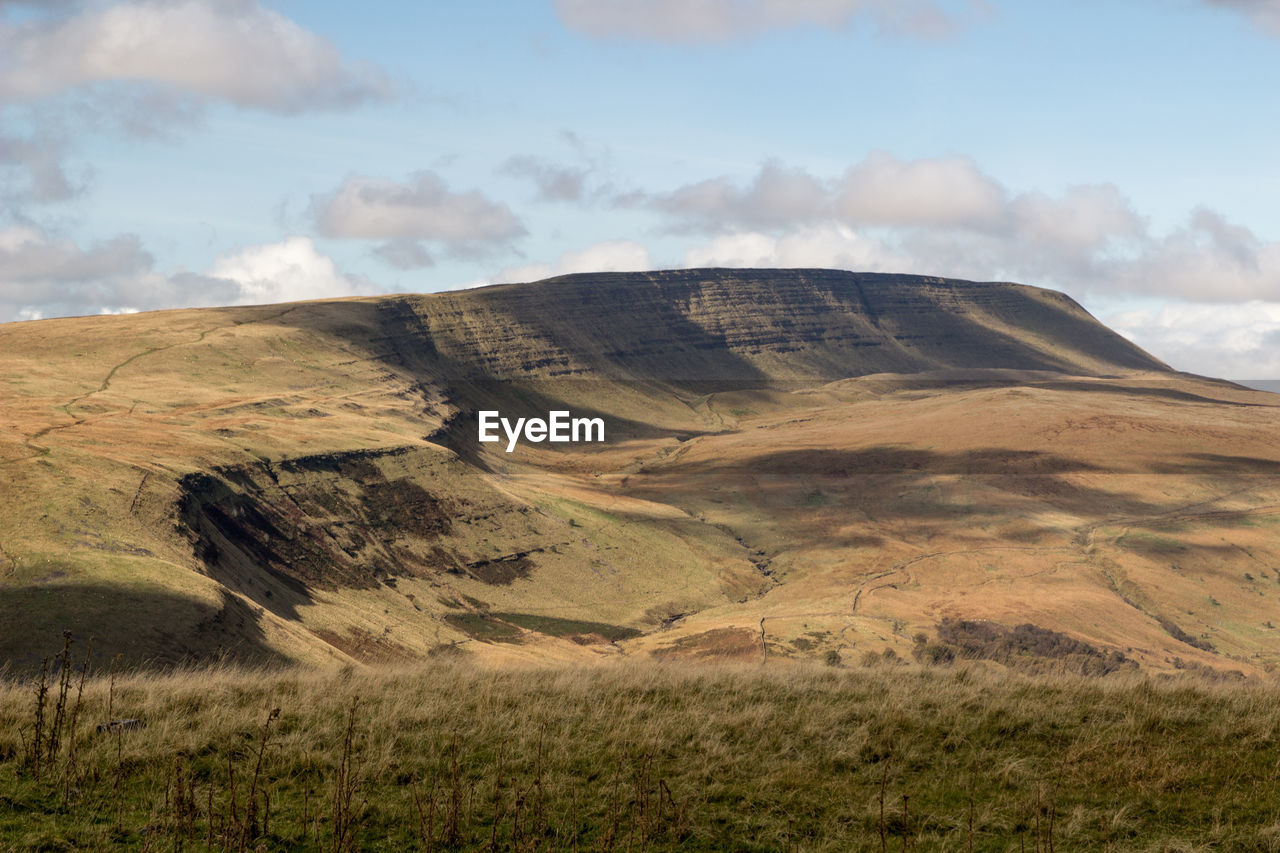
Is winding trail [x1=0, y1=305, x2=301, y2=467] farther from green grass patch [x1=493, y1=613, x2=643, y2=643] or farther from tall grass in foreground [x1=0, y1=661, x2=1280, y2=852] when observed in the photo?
tall grass in foreground [x1=0, y1=661, x2=1280, y2=852]

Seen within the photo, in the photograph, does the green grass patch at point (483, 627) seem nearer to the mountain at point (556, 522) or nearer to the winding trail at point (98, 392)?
the mountain at point (556, 522)

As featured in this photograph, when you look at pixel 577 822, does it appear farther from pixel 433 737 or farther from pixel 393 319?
pixel 393 319

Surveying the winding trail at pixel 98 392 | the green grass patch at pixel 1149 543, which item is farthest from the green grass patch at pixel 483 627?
the green grass patch at pixel 1149 543

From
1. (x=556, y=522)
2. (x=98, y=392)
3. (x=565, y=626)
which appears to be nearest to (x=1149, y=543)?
(x=556, y=522)

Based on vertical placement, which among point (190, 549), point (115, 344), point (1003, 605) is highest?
point (115, 344)

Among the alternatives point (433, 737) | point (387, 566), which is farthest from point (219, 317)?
point (433, 737)
